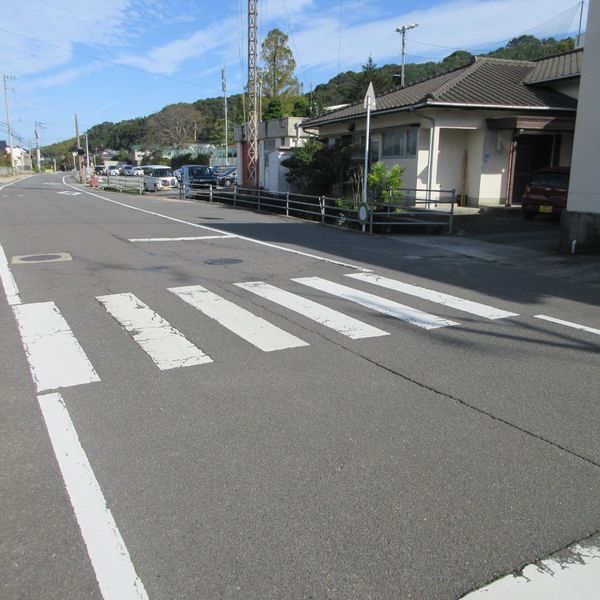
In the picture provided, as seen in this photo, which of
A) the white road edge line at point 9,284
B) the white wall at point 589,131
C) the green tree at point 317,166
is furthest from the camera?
the green tree at point 317,166

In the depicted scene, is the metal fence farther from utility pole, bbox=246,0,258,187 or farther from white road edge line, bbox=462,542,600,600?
white road edge line, bbox=462,542,600,600

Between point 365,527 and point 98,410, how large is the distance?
2452 millimetres

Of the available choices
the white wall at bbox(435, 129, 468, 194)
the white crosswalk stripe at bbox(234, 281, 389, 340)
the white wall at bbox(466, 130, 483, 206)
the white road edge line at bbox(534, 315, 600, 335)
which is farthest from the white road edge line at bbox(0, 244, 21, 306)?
the white wall at bbox(466, 130, 483, 206)

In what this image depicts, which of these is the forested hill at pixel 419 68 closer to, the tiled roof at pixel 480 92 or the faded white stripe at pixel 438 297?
the tiled roof at pixel 480 92

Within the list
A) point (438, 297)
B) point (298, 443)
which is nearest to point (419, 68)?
point (438, 297)

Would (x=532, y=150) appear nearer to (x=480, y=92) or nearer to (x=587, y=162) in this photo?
(x=480, y=92)

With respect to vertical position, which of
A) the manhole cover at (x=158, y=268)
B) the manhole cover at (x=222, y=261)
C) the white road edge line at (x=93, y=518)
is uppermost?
the manhole cover at (x=222, y=261)

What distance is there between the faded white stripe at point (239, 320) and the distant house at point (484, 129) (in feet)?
42.5

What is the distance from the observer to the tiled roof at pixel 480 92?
67.0 ft

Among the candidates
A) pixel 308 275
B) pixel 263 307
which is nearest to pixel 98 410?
pixel 263 307

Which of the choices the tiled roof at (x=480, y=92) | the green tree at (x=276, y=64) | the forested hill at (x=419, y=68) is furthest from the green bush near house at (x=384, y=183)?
the green tree at (x=276, y=64)

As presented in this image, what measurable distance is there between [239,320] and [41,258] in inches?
247

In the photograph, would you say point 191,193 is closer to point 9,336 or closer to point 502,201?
point 502,201

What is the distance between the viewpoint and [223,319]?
283 inches
